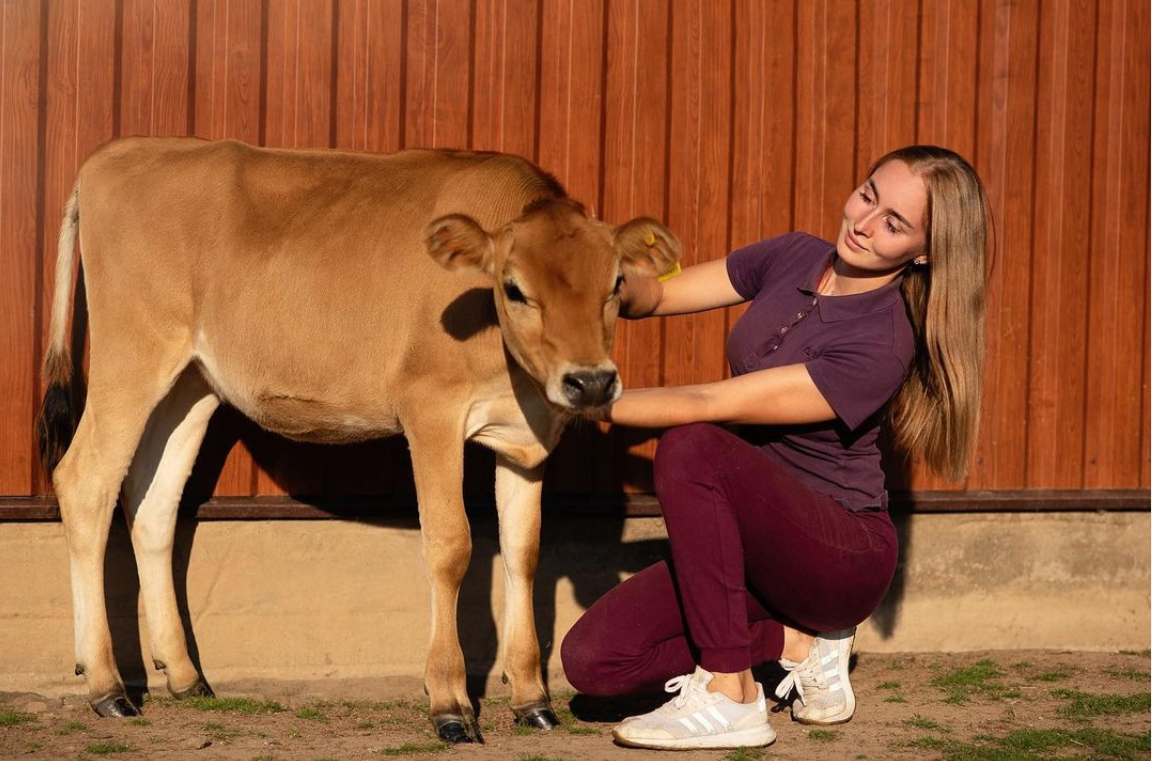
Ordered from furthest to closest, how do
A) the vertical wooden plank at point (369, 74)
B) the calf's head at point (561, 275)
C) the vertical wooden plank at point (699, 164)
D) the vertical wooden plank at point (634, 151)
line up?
the vertical wooden plank at point (699, 164)
the vertical wooden plank at point (634, 151)
the vertical wooden plank at point (369, 74)
the calf's head at point (561, 275)

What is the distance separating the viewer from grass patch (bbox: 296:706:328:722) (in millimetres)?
6238

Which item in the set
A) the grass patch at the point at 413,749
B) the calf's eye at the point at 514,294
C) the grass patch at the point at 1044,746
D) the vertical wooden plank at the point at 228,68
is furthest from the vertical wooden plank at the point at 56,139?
the grass patch at the point at 1044,746

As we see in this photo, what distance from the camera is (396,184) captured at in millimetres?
6496

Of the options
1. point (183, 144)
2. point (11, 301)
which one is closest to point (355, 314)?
point (183, 144)

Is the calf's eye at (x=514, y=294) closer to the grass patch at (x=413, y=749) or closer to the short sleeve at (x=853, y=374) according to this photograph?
the short sleeve at (x=853, y=374)

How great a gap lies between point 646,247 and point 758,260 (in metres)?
0.61

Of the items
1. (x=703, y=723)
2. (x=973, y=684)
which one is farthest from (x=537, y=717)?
(x=973, y=684)

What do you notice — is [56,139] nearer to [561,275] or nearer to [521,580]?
[561,275]

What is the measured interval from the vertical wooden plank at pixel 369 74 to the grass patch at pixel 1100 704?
4.12 metres

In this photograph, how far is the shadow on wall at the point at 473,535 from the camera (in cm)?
679

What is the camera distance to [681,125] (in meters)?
7.44

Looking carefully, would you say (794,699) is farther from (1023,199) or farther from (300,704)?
(1023,199)

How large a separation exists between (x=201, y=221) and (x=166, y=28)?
0.97 metres

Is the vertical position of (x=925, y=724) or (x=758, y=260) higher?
(x=758, y=260)
